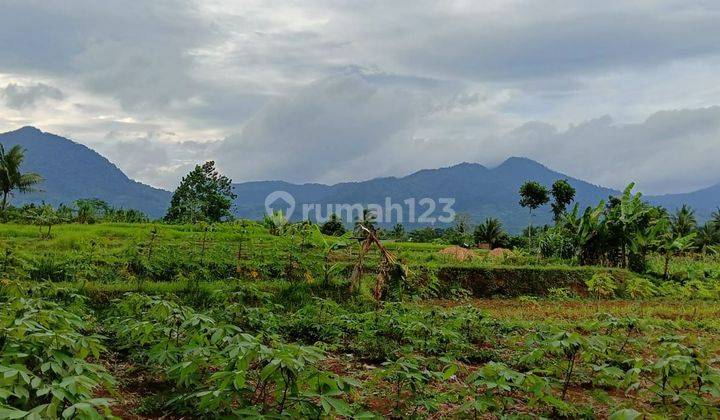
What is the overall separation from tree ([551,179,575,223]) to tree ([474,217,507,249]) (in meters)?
4.08

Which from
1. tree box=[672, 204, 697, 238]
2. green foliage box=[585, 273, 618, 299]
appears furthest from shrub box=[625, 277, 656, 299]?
tree box=[672, 204, 697, 238]

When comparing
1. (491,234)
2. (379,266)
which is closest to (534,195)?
(491,234)

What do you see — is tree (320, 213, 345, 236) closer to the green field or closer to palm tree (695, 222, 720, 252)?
the green field

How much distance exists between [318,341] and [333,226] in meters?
27.6

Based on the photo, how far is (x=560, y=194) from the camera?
3262cm

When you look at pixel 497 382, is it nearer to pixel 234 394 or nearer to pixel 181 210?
pixel 234 394

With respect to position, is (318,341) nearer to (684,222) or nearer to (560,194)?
(560,194)

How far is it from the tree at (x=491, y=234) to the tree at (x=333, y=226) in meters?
9.32

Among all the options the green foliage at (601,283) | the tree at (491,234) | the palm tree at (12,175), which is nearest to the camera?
the green foliage at (601,283)

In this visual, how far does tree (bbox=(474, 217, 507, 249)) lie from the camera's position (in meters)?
36.4

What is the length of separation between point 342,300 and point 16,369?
708 cm

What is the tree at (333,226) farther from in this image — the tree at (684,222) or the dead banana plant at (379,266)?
the tree at (684,222)

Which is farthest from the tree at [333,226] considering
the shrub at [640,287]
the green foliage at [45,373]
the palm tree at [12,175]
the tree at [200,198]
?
the green foliage at [45,373]

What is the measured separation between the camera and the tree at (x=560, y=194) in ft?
107
